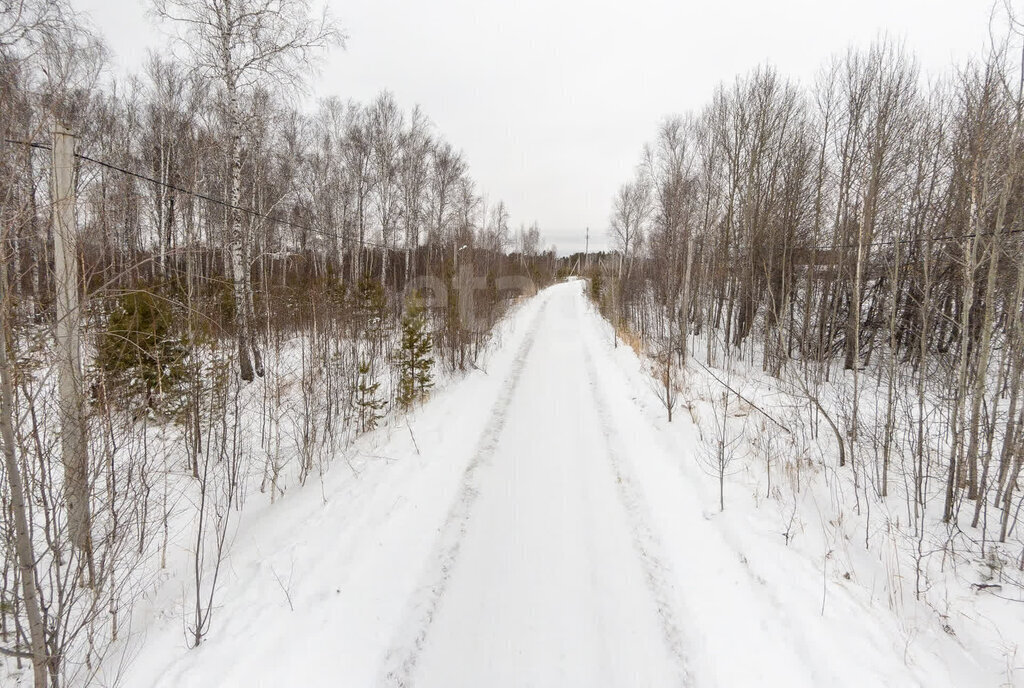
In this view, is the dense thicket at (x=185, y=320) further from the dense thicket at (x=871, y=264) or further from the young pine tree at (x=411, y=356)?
the dense thicket at (x=871, y=264)

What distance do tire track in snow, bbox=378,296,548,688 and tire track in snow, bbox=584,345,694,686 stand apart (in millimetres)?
1559

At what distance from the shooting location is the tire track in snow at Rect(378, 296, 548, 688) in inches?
94.3

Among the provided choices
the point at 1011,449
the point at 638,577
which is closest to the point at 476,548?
the point at 638,577

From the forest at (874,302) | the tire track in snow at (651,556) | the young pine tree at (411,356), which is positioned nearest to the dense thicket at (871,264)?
the forest at (874,302)

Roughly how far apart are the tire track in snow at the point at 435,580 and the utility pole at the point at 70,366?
6.33ft

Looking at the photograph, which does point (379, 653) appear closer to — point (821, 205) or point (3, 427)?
point (3, 427)

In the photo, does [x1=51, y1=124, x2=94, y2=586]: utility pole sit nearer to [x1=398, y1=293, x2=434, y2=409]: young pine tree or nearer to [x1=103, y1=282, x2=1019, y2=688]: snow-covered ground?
[x1=103, y1=282, x2=1019, y2=688]: snow-covered ground

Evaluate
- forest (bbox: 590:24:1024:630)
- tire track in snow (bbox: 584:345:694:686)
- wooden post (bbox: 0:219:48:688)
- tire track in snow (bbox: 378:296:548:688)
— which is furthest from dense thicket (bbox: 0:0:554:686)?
forest (bbox: 590:24:1024:630)

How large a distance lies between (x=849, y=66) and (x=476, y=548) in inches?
617

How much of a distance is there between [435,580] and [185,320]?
6026mm

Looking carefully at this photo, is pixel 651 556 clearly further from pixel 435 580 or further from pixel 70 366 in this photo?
pixel 70 366

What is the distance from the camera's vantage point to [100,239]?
2816 millimetres

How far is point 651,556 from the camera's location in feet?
11.1

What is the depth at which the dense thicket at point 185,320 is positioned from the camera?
2049 mm
